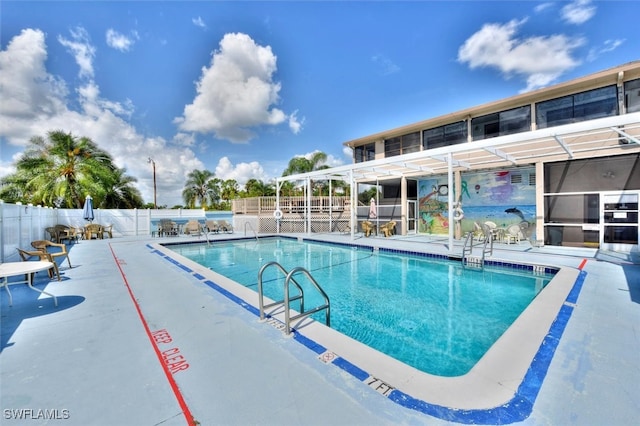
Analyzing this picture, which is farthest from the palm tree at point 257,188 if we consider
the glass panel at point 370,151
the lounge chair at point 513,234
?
the lounge chair at point 513,234

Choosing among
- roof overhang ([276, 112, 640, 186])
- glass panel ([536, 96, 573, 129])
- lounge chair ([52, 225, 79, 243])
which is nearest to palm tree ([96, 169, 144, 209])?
lounge chair ([52, 225, 79, 243])

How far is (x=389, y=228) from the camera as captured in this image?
45.6 ft

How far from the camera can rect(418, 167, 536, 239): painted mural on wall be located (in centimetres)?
1119

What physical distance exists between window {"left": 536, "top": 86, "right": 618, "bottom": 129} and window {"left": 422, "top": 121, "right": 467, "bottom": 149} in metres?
2.82

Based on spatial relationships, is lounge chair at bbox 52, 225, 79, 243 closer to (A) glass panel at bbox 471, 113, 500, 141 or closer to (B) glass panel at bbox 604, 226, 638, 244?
(A) glass panel at bbox 471, 113, 500, 141

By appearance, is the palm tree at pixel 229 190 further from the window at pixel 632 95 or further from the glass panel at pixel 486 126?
the window at pixel 632 95

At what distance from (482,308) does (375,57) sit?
1433 cm

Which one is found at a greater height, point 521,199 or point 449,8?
point 449,8

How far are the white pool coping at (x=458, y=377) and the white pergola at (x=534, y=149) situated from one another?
5.45 m

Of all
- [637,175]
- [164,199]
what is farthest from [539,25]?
[164,199]

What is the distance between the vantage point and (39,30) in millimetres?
11086

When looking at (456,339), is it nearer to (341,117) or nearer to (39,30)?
(39,30)

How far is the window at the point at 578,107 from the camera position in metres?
9.29

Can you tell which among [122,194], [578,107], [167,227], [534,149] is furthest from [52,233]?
[578,107]
